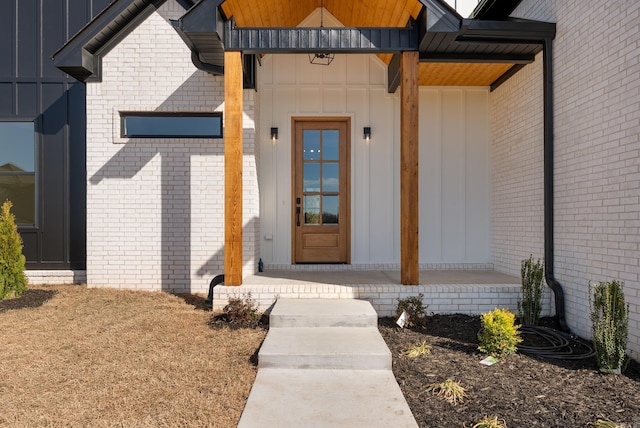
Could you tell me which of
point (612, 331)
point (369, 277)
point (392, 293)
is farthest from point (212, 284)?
point (612, 331)

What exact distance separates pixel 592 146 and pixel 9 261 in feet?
22.9

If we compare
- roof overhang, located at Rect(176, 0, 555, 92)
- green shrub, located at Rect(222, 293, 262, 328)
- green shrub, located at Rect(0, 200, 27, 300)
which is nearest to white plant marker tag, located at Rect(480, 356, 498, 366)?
green shrub, located at Rect(222, 293, 262, 328)

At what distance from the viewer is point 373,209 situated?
6.65 meters

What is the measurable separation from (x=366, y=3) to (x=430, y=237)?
366cm

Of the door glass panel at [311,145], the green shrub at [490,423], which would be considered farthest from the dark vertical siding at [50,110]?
the green shrub at [490,423]

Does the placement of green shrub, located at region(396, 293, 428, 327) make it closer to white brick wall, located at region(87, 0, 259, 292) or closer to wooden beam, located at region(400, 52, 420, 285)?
wooden beam, located at region(400, 52, 420, 285)

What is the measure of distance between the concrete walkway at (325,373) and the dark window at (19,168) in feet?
15.7

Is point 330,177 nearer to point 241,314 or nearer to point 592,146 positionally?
point 241,314

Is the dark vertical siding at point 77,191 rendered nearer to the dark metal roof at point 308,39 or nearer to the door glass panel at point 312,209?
the dark metal roof at point 308,39

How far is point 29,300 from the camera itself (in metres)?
5.29

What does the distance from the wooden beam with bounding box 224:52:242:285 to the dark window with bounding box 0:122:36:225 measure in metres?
3.91

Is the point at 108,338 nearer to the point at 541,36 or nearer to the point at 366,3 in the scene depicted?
the point at 366,3

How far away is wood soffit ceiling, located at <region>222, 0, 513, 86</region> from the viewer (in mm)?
5121

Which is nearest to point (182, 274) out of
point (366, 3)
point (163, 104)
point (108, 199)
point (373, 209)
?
point (108, 199)
